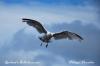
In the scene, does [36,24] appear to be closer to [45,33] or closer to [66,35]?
[45,33]

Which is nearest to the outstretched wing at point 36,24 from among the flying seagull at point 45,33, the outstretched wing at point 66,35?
the flying seagull at point 45,33

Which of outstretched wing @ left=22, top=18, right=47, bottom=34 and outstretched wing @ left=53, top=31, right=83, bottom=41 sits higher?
outstretched wing @ left=22, top=18, right=47, bottom=34

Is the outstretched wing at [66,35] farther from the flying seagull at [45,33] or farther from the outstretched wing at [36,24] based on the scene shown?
the outstretched wing at [36,24]

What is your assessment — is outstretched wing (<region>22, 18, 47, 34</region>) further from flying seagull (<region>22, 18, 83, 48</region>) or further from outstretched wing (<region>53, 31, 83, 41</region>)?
outstretched wing (<region>53, 31, 83, 41</region>)

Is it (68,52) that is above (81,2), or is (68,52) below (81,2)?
below

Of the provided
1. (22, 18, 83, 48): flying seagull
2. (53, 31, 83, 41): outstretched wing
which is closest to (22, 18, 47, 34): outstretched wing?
(22, 18, 83, 48): flying seagull

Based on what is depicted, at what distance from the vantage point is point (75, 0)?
291cm

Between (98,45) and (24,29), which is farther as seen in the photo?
(98,45)

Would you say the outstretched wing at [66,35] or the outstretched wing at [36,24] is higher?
the outstretched wing at [36,24]

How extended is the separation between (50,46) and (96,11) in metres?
0.53

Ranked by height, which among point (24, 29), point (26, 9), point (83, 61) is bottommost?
point (83, 61)

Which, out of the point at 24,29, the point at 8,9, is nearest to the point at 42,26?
the point at 24,29

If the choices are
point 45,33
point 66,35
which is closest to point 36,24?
point 45,33

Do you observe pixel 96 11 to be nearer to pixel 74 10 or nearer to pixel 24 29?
pixel 74 10
